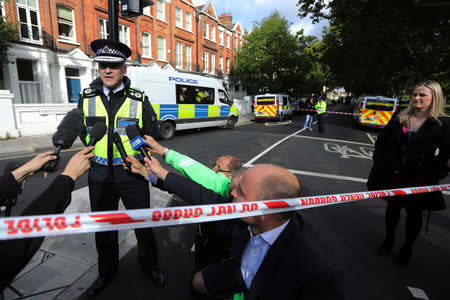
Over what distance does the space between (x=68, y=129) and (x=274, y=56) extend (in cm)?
2521

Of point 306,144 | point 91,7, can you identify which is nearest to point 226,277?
point 306,144

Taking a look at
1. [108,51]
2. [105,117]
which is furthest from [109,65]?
[105,117]

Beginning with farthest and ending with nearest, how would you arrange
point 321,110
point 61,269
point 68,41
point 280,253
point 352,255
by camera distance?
point 68,41, point 321,110, point 352,255, point 61,269, point 280,253

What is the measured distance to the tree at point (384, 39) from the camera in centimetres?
943

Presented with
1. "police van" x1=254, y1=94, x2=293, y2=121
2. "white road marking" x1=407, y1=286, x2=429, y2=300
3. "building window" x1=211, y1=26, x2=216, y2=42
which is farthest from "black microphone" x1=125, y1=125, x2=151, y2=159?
"building window" x1=211, y1=26, x2=216, y2=42

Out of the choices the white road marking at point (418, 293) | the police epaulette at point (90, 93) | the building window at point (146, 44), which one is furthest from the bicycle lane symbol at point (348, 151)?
the building window at point (146, 44)

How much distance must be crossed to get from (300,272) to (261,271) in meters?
0.21

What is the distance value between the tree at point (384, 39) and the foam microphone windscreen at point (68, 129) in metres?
9.73

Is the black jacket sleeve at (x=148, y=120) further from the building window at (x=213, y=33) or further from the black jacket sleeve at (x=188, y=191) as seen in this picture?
the building window at (x=213, y=33)

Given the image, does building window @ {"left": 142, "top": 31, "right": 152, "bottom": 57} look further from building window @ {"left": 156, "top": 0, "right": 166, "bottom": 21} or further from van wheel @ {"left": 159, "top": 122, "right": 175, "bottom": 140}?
van wheel @ {"left": 159, "top": 122, "right": 175, "bottom": 140}

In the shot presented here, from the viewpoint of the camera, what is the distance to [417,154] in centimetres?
251

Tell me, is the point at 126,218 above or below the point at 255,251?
above

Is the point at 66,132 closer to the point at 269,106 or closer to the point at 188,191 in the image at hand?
the point at 188,191

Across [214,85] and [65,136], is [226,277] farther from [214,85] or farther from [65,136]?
[214,85]
